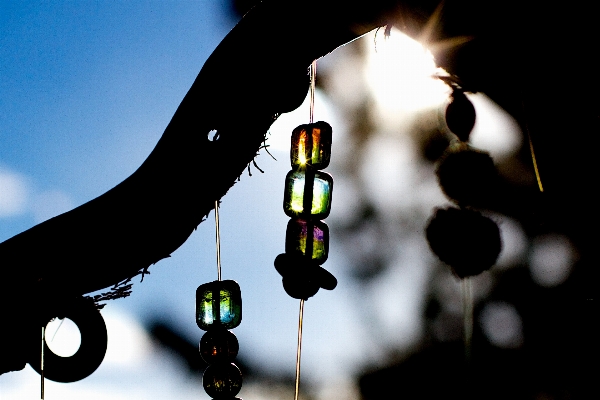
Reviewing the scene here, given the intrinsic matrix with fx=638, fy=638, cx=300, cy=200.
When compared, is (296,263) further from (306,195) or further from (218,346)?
(218,346)

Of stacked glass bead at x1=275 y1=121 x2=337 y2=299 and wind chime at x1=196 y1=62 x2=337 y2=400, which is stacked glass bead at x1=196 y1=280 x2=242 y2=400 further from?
stacked glass bead at x1=275 y1=121 x2=337 y2=299

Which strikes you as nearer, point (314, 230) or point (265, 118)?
point (265, 118)

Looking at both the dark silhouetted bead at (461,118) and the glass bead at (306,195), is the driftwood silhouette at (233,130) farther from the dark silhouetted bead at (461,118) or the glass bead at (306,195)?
the glass bead at (306,195)

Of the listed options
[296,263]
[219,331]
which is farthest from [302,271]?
[219,331]

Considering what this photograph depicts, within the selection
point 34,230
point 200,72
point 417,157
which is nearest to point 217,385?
point 34,230

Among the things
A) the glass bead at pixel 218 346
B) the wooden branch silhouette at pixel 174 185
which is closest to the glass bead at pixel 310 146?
the wooden branch silhouette at pixel 174 185

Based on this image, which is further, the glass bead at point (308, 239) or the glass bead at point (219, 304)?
the glass bead at point (219, 304)

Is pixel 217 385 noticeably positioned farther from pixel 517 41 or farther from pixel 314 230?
pixel 517 41
